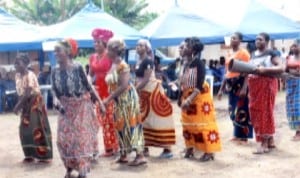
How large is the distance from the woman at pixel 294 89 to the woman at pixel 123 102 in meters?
2.36

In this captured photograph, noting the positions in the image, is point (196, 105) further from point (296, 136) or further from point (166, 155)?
point (296, 136)

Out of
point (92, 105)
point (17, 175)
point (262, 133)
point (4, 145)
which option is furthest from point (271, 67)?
point (4, 145)

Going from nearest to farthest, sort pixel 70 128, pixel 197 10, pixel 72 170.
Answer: pixel 70 128 → pixel 72 170 → pixel 197 10

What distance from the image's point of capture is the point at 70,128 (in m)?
5.46

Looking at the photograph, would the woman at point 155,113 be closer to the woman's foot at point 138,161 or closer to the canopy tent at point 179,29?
the woman's foot at point 138,161

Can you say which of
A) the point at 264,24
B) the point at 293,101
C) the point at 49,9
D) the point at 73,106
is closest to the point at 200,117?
the point at 73,106

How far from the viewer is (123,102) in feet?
20.1

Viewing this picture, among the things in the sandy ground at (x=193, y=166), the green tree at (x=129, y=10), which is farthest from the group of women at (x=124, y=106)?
the green tree at (x=129, y=10)

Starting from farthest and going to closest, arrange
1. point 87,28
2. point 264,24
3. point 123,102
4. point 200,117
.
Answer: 1. point 264,24
2. point 87,28
3. point 200,117
4. point 123,102

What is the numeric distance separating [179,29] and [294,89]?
300 inches

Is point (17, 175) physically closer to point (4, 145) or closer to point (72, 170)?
point (72, 170)

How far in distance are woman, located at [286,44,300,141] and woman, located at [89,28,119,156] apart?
2.48 meters

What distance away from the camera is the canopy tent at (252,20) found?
15.7m

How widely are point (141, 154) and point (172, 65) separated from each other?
30.8 feet
